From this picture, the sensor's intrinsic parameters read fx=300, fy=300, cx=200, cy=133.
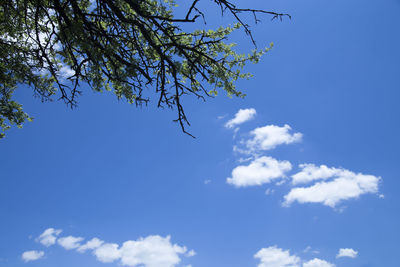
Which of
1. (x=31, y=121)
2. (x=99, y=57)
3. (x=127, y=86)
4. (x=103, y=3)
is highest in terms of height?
(x=31, y=121)

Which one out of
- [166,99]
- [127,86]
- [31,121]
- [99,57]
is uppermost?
[31,121]

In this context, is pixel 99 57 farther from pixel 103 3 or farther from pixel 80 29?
pixel 103 3

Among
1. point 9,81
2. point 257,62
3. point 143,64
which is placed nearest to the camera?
point 143,64

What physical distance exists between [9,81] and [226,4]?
24.5 ft

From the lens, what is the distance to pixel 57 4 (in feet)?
19.7

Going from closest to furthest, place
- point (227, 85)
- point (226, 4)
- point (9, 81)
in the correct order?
point (226, 4), point (227, 85), point (9, 81)

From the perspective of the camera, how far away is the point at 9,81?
932cm

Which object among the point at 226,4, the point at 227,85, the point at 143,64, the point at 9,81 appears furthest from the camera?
the point at 9,81

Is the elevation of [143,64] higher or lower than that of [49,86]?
lower

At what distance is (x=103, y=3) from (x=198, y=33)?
7.52 feet

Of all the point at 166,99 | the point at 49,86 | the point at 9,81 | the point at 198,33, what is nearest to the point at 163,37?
the point at 198,33

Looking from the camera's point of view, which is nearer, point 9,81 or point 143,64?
point 143,64

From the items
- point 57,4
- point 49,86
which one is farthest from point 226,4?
point 49,86

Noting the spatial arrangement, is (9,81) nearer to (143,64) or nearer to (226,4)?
(143,64)
